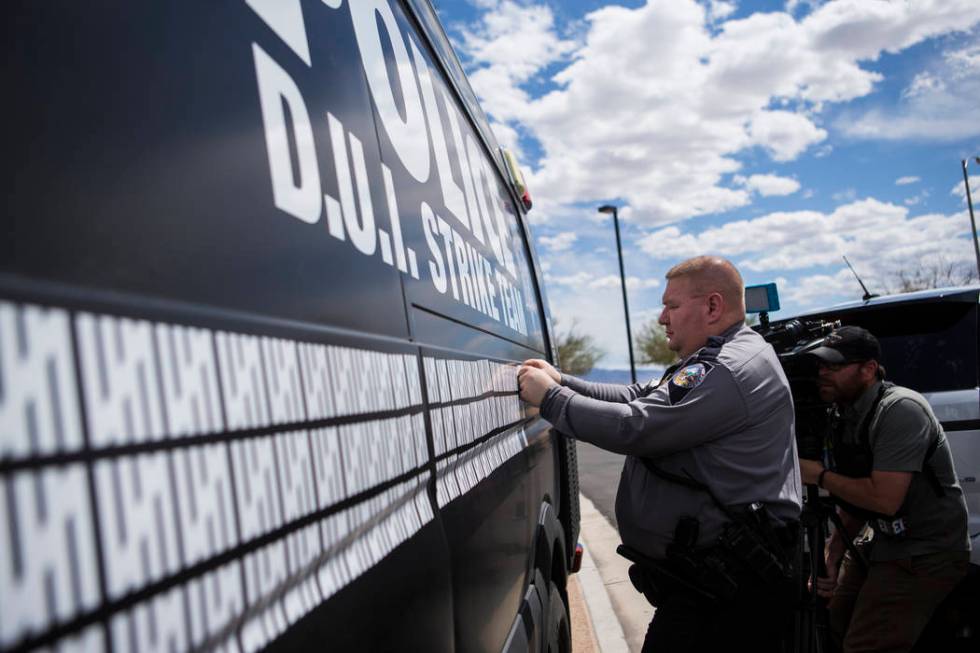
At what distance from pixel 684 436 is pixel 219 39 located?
1.78 meters

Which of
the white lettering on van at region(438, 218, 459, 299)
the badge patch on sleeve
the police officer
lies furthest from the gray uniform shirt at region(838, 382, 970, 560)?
the white lettering on van at region(438, 218, 459, 299)

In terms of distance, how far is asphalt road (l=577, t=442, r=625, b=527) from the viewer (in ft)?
28.8

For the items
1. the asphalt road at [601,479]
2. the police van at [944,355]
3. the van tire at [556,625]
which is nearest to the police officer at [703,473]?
the van tire at [556,625]

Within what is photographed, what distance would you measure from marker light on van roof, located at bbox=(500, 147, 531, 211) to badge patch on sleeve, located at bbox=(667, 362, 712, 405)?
1.31 m

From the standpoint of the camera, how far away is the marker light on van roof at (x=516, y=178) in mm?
3143

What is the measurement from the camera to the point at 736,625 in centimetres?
228

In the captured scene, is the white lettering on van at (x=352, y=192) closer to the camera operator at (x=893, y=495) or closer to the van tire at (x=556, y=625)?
the van tire at (x=556, y=625)

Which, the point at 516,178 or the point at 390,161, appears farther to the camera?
the point at 516,178

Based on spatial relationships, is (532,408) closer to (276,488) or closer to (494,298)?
(494,298)

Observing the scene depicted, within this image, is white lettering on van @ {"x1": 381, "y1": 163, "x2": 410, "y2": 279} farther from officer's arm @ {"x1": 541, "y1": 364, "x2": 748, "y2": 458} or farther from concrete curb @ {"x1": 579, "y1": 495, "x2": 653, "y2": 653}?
concrete curb @ {"x1": 579, "y1": 495, "x2": 653, "y2": 653}

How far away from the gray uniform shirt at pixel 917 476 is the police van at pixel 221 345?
231cm

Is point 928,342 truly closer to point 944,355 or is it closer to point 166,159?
point 944,355

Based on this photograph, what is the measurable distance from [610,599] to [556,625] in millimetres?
2646

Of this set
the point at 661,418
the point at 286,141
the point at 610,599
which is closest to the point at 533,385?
the point at 661,418
